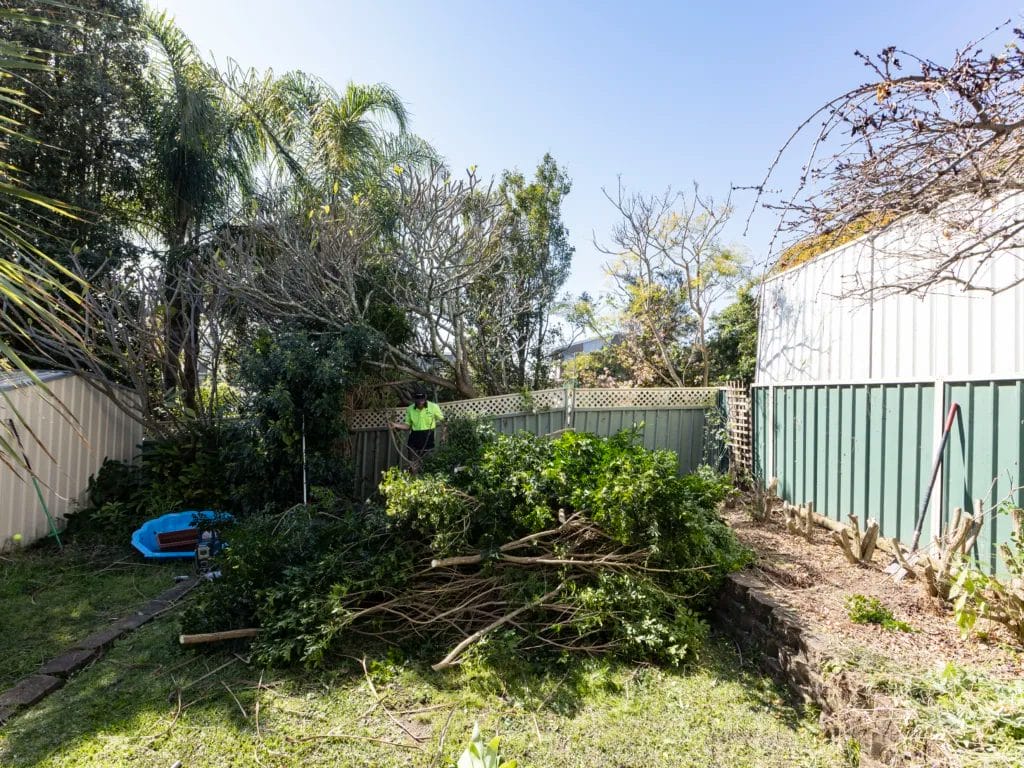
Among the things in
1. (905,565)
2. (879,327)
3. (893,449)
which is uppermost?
(879,327)

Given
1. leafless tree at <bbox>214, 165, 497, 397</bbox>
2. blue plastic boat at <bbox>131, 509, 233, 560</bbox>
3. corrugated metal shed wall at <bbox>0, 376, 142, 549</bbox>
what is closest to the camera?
corrugated metal shed wall at <bbox>0, 376, 142, 549</bbox>

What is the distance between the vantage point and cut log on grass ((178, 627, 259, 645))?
3506 millimetres

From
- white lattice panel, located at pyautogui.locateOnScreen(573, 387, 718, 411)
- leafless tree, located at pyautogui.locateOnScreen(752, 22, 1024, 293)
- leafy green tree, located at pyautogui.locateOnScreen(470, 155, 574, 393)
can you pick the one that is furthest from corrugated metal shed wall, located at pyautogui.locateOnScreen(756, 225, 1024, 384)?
leafy green tree, located at pyautogui.locateOnScreen(470, 155, 574, 393)

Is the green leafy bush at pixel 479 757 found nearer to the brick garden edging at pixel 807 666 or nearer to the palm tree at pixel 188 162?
the brick garden edging at pixel 807 666

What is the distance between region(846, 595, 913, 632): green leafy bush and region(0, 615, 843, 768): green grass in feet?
2.32

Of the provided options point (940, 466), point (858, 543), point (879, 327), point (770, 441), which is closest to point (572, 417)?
point (770, 441)

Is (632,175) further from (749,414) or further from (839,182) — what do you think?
(839,182)

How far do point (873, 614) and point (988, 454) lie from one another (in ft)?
5.19

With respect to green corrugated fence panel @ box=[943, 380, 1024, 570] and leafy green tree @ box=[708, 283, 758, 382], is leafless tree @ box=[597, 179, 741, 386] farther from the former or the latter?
green corrugated fence panel @ box=[943, 380, 1024, 570]

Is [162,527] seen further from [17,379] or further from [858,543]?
[858,543]

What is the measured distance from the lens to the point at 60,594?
4.64 metres

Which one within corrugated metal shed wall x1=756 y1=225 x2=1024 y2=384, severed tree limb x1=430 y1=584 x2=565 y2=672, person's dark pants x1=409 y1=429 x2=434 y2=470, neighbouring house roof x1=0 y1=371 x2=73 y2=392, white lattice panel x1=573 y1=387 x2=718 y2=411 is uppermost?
corrugated metal shed wall x1=756 y1=225 x2=1024 y2=384

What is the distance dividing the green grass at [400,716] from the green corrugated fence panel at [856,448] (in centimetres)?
246

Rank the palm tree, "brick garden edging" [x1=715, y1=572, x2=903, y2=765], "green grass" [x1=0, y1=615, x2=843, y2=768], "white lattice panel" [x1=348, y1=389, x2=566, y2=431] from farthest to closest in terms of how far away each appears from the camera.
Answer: the palm tree → "white lattice panel" [x1=348, y1=389, x2=566, y2=431] → "green grass" [x1=0, y1=615, x2=843, y2=768] → "brick garden edging" [x1=715, y1=572, x2=903, y2=765]
